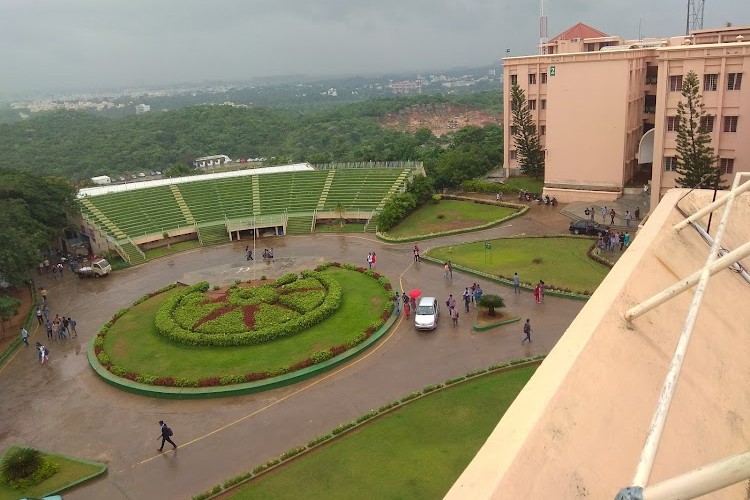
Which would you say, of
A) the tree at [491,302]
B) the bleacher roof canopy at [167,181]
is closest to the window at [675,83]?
the tree at [491,302]

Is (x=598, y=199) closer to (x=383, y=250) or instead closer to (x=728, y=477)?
(x=383, y=250)

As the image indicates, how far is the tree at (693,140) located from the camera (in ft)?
91.0

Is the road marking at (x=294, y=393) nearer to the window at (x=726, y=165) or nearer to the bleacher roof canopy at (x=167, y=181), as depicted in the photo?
the window at (x=726, y=165)

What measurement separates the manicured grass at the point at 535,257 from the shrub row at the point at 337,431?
22.0ft

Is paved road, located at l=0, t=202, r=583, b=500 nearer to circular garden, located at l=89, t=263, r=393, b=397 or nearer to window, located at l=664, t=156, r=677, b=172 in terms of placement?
circular garden, located at l=89, t=263, r=393, b=397

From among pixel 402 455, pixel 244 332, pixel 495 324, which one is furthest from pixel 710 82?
pixel 402 455

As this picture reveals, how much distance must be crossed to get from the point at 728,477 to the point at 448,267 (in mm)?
21149

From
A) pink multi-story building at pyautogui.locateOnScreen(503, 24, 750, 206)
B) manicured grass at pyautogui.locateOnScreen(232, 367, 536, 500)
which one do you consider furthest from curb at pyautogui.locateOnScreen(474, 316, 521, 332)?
pink multi-story building at pyautogui.locateOnScreen(503, 24, 750, 206)

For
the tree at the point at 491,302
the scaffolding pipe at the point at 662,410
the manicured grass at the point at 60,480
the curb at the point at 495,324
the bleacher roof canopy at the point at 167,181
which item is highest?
the scaffolding pipe at the point at 662,410

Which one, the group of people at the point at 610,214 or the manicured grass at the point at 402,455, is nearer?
the manicured grass at the point at 402,455

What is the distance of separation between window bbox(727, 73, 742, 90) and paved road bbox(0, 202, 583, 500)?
1637cm

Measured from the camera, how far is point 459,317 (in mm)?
19859

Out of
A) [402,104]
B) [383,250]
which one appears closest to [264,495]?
[383,250]

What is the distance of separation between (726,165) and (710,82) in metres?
4.32
